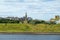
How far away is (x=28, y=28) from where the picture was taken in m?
44.6

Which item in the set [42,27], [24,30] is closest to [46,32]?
[42,27]

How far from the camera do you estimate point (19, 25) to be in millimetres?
44781

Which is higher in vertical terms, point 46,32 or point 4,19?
point 4,19

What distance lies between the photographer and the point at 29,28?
146 ft

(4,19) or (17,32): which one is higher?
(4,19)

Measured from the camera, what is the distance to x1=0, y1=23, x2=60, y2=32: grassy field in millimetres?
43469

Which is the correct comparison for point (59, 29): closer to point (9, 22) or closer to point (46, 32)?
point (46, 32)

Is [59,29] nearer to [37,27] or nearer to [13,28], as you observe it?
[37,27]

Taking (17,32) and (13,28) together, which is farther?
(17,32)

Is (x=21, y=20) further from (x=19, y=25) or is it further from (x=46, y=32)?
(x=46, y=32)

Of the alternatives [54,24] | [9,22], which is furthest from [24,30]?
[54,24]

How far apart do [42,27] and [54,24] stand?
2661 mm

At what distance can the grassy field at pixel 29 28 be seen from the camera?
4347 centimetres

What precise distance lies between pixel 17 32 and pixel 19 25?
207 centimetres
